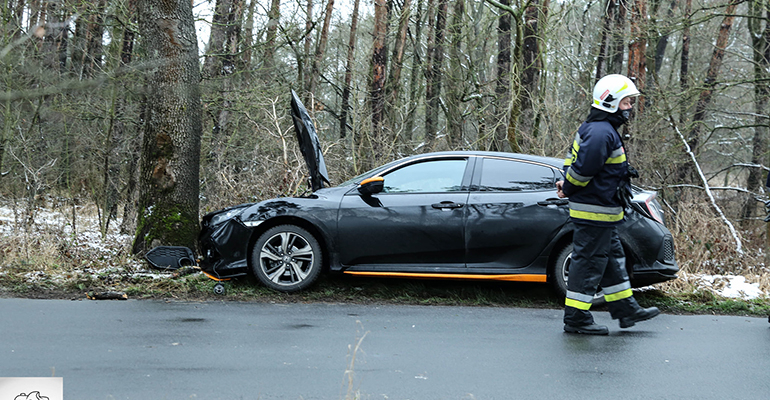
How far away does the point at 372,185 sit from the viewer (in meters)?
6.86

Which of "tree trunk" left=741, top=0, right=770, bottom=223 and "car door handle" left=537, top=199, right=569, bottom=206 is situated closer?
"car door handle" left=537, top=199, right=569, bottom=206

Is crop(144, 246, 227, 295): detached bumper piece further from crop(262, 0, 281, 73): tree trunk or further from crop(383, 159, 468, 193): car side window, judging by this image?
Answer: crop(262, 0, 281, 73): tree trunk

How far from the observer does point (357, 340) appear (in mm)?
5324

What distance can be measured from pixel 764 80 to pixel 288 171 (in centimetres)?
1025

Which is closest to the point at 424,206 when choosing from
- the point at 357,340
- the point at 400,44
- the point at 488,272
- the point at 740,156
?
the point at 488,272

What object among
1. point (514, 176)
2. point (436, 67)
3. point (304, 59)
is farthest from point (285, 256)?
point (436, 67)

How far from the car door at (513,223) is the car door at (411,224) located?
0.14m

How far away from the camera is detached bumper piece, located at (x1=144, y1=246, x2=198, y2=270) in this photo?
795cm

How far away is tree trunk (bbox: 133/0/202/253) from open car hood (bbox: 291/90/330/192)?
1.37 meters

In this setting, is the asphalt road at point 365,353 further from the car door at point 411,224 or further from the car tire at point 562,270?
the car door at point 411,224

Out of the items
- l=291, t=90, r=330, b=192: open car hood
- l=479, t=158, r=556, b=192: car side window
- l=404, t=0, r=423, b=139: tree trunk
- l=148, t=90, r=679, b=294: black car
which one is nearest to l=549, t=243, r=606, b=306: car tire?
A: l=148, t=90, r=679, b=294: black car

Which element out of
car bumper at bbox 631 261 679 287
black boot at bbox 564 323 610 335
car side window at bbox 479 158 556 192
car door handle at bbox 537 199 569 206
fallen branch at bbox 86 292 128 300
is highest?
car side window at bbox 479 158 556 192

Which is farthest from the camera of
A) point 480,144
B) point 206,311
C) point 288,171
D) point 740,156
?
point 740,156

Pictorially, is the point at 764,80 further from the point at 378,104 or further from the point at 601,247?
the point at 601,247
